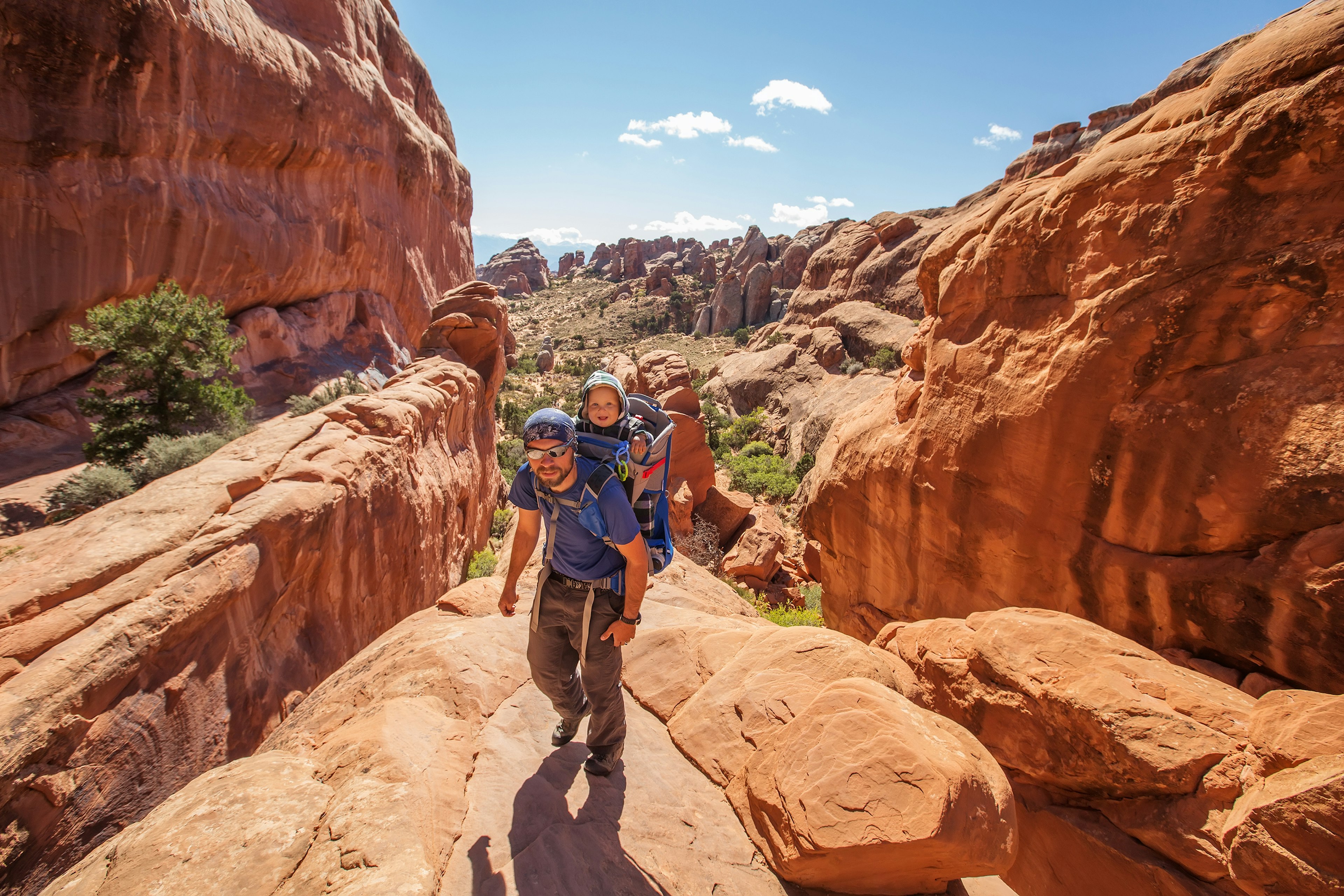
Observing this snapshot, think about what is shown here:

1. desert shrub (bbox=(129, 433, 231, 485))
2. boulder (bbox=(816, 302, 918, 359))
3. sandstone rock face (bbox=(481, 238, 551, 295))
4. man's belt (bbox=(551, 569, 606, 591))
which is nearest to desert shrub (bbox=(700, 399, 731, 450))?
boulder (bbox=(816, 302, 918, 359))

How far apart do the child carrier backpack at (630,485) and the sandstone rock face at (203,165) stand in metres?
15.8

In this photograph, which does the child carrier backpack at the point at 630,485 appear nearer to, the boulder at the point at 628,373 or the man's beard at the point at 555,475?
the man's beard at the point at 555,475

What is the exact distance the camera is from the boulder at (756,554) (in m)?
13.7

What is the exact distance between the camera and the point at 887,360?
948 inches

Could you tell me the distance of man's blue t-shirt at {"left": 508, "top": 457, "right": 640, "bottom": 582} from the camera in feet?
A: 10.00

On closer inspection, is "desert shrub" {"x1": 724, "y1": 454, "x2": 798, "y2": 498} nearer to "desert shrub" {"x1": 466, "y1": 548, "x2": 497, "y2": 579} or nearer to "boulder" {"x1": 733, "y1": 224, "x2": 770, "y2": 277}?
"desert shrub" {"x1": 466, "y1": 548, "x2": 497, "y2": 579}

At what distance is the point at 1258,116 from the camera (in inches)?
149

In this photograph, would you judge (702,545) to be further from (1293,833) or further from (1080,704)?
(1293,833)

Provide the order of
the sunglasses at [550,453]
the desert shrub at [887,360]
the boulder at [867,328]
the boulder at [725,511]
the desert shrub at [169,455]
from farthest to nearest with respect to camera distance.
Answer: the boulder at [867,328]
the desert shrub at [887,360]
the boulder at [725,511]
the desert shrub at [169,455]
the sunglasses at [550,453]

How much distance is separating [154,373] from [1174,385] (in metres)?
15.5

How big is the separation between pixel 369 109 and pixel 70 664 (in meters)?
24.6

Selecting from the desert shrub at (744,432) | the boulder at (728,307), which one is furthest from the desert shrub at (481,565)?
the boulder at (728,307)

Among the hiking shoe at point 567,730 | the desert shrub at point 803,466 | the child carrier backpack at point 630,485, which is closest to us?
the child carrier backpack at point 630,485

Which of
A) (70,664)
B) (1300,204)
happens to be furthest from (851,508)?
(70,664)
